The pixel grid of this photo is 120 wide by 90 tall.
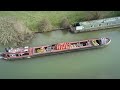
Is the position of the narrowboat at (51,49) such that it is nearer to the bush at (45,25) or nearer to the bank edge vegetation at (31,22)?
the bank edge vegetation at (31,22)

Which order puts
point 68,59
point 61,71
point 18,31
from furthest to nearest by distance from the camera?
point 18,31
point 68,59
point 61,71

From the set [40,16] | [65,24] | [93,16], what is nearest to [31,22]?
[40,16]

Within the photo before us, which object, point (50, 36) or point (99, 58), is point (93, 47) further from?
point (50, 36)

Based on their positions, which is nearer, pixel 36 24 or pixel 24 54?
pixel 24 54

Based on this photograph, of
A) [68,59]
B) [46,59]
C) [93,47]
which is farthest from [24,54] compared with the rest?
[93,47]

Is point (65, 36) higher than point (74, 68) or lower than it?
higher

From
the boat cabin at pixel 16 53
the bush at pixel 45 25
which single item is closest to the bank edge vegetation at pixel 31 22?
the bush at pixel 45 25

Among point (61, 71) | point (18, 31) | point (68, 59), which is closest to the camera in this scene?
point (61, 71)
